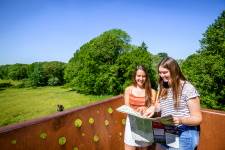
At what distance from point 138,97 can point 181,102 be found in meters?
1.24

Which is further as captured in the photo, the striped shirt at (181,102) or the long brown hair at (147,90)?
the long brown hair at (147,90)

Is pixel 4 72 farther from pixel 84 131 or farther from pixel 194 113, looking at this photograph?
pixel 194 113

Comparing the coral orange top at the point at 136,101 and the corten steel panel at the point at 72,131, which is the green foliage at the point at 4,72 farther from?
the coral orange top at the point at 136,101

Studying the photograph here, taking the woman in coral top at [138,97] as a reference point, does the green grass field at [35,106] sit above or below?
below

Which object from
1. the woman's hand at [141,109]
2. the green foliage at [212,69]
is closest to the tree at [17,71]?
the green foliage at [212,69]

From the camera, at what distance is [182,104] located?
7.70 feet

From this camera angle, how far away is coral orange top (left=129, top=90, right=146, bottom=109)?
11.5 ft

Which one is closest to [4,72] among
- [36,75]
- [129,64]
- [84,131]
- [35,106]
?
[36,75]

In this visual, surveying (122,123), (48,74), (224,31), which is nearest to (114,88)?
(224,31)

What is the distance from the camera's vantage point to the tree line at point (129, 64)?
21250mm

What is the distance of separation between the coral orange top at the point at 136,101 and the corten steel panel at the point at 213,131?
85cm

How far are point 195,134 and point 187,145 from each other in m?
0.13

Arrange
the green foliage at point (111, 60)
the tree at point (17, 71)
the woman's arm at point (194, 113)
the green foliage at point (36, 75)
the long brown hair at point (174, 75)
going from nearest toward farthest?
the woman's arm at point (194, 113), the long brown hair at point (174, 75), the green foliage at point (111, 60), the green foliage at point (36, 75), the tree at point (17, 71)

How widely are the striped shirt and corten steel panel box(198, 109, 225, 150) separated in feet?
3.56
